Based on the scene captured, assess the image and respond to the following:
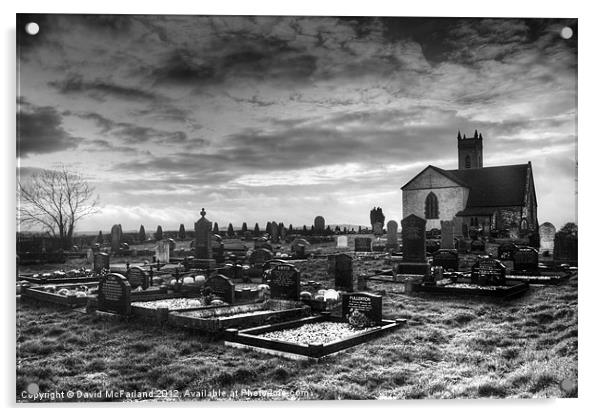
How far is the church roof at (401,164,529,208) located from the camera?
6828mm

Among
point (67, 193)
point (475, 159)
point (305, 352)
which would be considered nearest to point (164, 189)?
point (67, 193)

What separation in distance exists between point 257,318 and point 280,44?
3571 millimetres

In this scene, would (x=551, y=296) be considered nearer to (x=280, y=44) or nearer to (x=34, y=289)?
(x=280, y=44)

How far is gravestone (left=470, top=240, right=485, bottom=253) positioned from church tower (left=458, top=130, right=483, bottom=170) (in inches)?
80.7

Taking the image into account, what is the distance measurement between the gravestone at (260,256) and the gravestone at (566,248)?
169 inches

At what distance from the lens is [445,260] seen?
9.61 m

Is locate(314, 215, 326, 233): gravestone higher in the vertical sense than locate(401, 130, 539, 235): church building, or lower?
lower

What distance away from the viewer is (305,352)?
5570 mm

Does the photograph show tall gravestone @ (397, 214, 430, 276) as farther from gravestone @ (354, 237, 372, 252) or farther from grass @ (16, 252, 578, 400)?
grass @ (16, 252, 578, 400)

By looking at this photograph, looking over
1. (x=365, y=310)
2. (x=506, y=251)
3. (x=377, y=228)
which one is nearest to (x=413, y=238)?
(x=506, y=251)

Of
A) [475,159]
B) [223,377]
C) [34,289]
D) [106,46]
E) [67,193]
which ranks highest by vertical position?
[106,46]

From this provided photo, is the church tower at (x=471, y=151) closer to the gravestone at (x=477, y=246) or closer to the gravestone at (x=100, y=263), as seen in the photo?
the gravestone at (x=477, y=246)

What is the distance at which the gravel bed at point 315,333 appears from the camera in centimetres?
606

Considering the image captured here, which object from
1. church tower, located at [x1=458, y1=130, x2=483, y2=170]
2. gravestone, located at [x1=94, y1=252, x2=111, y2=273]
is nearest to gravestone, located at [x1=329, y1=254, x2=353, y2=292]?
church tower, located at [x1=458, y1=130, x2=483, y2=170]
